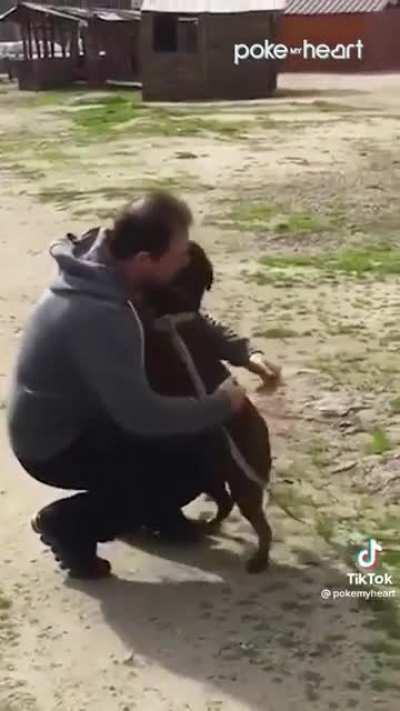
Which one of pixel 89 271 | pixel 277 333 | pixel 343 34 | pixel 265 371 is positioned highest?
pixel 89 271

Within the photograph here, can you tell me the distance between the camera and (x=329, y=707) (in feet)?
10.5

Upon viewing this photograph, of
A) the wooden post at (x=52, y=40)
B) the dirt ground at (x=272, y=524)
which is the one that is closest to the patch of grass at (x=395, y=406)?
the dirt ground at (x=272, y=524)

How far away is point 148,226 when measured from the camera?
3.57m

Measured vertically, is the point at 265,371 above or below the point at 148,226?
below

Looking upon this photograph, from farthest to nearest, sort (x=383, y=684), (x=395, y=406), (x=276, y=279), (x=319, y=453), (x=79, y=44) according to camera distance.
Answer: (x=79, y=44) → (x=276, y=279) → (x=395, y=406) → (x=319, y=453) → (x=383, y=684)

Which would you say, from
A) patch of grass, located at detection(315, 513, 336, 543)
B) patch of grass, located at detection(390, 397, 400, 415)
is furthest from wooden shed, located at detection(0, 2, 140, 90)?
patch of grass, located at detection(315, 513, 336, 543)

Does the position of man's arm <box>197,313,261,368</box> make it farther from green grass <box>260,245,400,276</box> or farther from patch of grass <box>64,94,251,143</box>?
patch of grass <box>64,94,251,143</box>

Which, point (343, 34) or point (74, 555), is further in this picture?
point (343, 34)

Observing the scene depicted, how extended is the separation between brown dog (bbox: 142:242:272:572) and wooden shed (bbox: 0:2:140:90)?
2345 cm

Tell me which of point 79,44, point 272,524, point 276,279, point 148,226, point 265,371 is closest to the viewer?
point 148,226

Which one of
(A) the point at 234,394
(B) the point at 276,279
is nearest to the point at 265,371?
(A) the point at 234,394

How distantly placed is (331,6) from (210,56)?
28.3 feet

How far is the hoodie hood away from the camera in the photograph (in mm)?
3637

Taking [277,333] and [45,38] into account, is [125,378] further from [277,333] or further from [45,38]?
[45,38]
